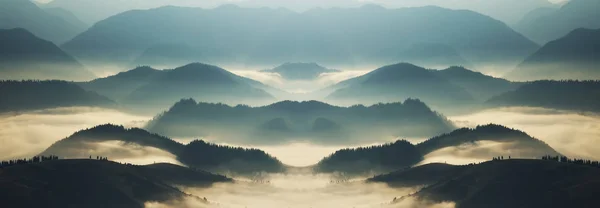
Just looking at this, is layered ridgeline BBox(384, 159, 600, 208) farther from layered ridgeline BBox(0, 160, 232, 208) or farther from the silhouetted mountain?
layered ridgeline BBox(0, 160, 232, 208)

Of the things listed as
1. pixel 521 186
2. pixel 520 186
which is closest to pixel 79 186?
pixel 520 186

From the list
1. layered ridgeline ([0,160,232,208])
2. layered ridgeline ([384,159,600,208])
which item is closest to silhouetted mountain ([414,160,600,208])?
layered ridgeline ([384,159,600,208])

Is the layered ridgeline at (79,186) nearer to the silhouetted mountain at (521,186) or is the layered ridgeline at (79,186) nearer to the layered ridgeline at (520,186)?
the layered ridgeline at (520,186)

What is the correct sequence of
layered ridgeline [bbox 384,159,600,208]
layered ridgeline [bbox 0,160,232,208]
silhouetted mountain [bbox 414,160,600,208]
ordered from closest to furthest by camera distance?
layered ridgeline [bbox 0,160,232,208] < silhouetted mountain [bbox 414,160,600,208] < layered ridgeline [bbox 384,159,600,208]

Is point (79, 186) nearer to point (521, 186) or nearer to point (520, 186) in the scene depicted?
point (520, 186)

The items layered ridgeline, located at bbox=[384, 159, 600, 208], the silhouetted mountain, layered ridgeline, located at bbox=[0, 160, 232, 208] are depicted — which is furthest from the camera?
layered ridgeline, located at bbox=[384, 159, 600, 208]

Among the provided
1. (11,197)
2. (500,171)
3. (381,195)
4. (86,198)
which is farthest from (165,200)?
(500,171)

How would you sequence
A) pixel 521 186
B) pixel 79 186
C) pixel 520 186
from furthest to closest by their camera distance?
pixel 520 186
pixel 521 186
pixel 79 186
